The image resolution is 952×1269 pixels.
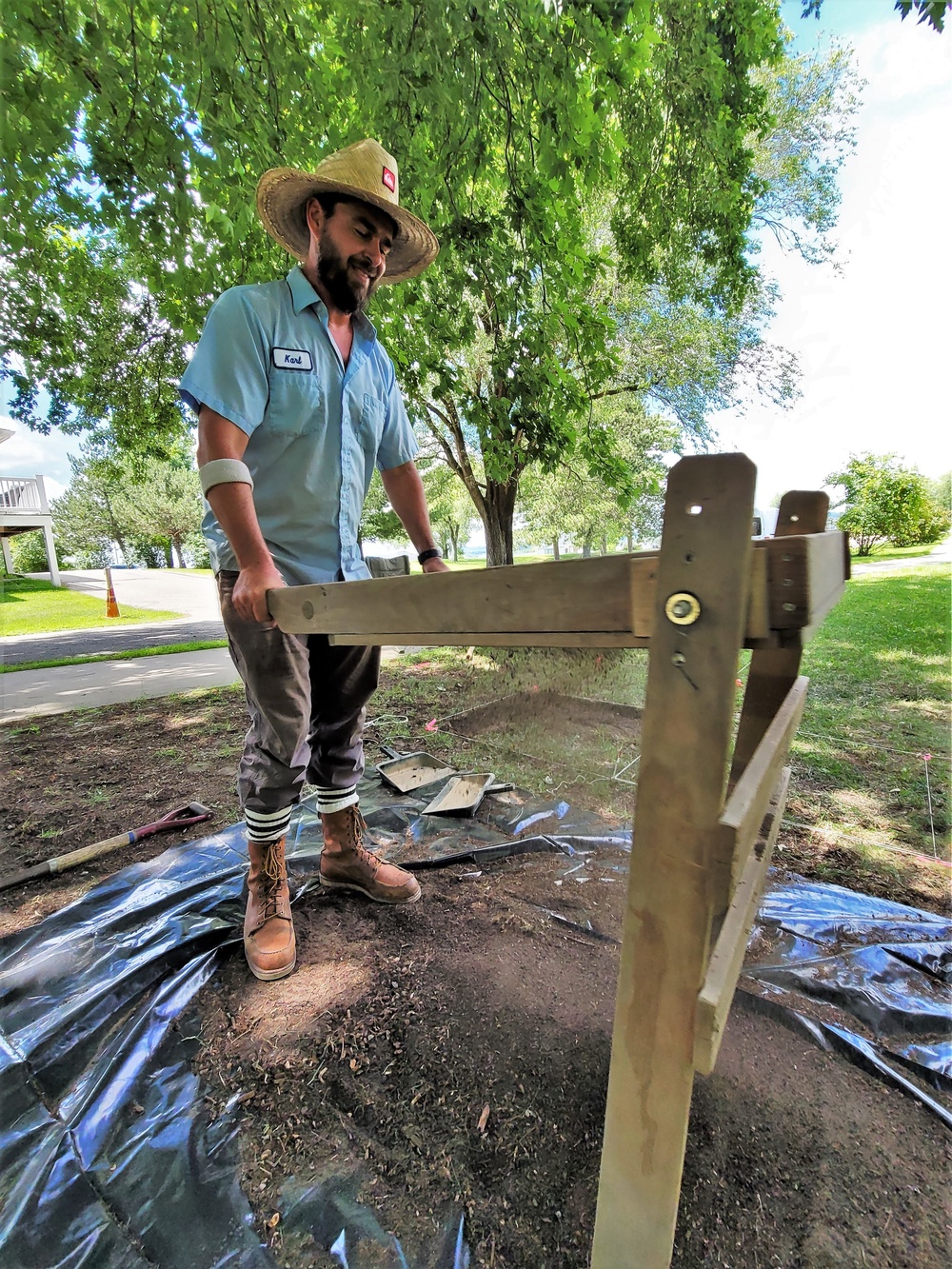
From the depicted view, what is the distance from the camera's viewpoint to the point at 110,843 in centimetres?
222

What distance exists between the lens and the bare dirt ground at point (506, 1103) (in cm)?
90

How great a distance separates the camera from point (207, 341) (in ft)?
4.34

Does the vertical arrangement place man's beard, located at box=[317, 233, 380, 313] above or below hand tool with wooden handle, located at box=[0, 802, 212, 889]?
above

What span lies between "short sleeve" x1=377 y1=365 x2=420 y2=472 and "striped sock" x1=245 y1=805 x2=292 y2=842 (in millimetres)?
1194

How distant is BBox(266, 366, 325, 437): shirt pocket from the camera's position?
144cm

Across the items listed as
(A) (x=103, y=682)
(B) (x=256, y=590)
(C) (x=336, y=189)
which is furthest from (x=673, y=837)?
(A) (x=103, y=682)

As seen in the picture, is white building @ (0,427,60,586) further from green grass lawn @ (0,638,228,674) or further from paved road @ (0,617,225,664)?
green grass lawn @ (0,638,228,674)

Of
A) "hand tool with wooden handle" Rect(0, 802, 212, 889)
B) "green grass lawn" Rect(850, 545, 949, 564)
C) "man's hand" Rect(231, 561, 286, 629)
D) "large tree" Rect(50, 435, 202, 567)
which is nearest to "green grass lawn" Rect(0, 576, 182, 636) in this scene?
"hand tool with wooden handle" Rect(0, 802, 212, 889)

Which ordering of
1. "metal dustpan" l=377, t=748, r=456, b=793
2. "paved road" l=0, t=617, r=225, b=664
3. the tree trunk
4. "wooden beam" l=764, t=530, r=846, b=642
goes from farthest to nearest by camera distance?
the tree trunk → "paved road" l=0, t=617, r=225, b=664 → "metal dustpan" l=377, t=748, r=456, b=793 → "wooden beam" l=764, t=530, r=846, b=642

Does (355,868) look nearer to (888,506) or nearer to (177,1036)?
(177,1036)

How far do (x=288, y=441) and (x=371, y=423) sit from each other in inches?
11.8

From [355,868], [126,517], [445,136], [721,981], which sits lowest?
[355,868]

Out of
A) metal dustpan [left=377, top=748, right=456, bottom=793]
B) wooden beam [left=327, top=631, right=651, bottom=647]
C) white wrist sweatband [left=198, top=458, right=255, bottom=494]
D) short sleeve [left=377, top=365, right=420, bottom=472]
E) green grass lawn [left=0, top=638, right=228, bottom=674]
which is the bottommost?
metal dustpan [left=377, top=748, right=456, bottom=793]

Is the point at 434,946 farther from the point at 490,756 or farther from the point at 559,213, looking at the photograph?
the point at 559,213
